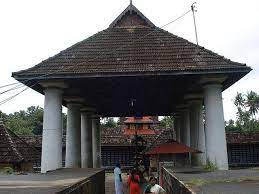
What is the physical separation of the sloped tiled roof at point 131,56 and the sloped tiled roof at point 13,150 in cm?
639

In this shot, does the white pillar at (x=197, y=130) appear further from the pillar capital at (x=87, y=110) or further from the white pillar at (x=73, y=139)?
the pillar capital at (x=87, y=110)

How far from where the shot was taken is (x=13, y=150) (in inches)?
789

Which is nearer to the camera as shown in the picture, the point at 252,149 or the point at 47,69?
the point at 47,69

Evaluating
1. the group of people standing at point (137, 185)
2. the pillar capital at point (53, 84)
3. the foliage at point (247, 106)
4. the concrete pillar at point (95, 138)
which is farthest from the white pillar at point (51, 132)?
the foliage at point (247, 106)

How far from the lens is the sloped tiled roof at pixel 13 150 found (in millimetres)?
19406

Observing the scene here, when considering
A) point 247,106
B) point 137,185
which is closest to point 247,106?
point 247,106

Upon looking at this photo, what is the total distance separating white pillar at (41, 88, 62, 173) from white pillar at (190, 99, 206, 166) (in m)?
6.70

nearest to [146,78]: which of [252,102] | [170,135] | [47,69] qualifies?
[47,69]

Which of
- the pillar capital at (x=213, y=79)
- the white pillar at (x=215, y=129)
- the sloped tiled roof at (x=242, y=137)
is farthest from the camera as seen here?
the sloped tiled roof at (x=242, y=137)

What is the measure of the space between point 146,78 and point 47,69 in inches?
136

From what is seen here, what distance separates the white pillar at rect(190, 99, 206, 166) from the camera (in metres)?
18.7

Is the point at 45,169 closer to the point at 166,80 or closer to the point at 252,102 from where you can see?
the point at 166,80

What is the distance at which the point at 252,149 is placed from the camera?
34.1 meters

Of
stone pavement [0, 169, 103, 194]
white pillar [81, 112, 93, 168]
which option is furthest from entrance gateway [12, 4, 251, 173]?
stone pavement [0, 169, 103, 194]
